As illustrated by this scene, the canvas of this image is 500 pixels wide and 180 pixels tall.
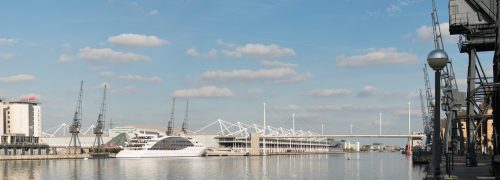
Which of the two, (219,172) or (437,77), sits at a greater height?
(437,77)

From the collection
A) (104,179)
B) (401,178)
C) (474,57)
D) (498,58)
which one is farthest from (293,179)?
(498,58)

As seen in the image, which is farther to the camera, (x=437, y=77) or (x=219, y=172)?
(x=219, y=172)

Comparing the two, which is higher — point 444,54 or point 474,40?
point 474,40

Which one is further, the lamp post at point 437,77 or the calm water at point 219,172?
the calm water at point 219,172

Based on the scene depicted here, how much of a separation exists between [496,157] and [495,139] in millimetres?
3266

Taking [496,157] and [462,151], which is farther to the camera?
[462,151]

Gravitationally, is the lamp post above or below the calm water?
above

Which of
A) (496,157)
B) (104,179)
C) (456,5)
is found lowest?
(104,179)

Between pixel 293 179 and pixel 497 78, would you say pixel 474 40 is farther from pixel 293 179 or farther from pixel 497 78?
pixel 293 179

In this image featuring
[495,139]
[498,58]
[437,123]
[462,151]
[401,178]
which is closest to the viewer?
Result: [437,123]

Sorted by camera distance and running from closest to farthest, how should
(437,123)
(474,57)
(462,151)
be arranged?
1. (437,123)
2. (474,57)
3. (462,151)

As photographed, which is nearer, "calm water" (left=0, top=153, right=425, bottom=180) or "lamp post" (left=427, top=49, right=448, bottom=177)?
"lamp post" (left=427, top=49, right=448, bottom=177)

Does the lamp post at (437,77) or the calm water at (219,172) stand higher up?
the lamp post at (437,77)

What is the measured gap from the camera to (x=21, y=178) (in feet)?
275
